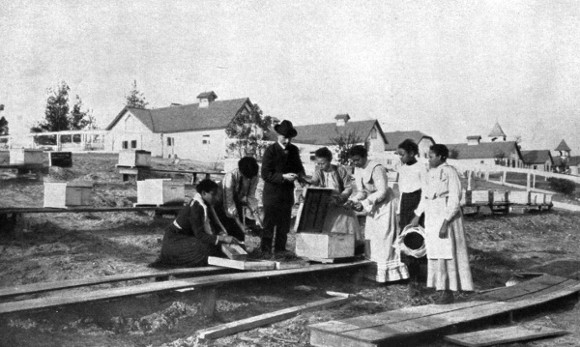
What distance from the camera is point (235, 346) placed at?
552cm

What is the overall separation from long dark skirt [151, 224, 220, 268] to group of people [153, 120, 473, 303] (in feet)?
0.04

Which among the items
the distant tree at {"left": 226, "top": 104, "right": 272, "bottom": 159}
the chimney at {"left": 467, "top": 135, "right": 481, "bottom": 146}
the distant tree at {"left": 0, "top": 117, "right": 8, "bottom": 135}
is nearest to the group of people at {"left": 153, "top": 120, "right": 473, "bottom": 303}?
the distant tree at {"left": 226, "top": 104, "right": 272, "bottom": 159}

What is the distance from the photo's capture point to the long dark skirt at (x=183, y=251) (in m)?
7.61

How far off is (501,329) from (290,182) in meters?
3.75

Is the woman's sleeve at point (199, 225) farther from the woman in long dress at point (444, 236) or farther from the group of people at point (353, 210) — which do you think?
the woman in long dress at point (444, 236)

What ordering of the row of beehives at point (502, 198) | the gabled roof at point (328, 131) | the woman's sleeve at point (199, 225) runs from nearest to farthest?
the woman's sleeve at point (199, 225), the row of beehives at point (502, 198), the gabled roof at point (328, 131)

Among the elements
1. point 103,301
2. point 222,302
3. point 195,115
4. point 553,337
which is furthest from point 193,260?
point 195,115

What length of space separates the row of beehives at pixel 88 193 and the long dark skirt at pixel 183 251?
4.11m

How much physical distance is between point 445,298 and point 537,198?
16558 mm

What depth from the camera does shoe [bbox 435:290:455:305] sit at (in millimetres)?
7398

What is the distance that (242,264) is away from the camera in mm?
7254

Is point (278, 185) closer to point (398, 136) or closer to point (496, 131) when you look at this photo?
point (398, 136)

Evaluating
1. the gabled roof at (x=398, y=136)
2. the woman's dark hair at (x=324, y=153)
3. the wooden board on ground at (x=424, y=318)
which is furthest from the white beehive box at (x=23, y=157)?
the gabled roof at (x=398, y=136)

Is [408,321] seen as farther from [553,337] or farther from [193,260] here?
[193,260]
